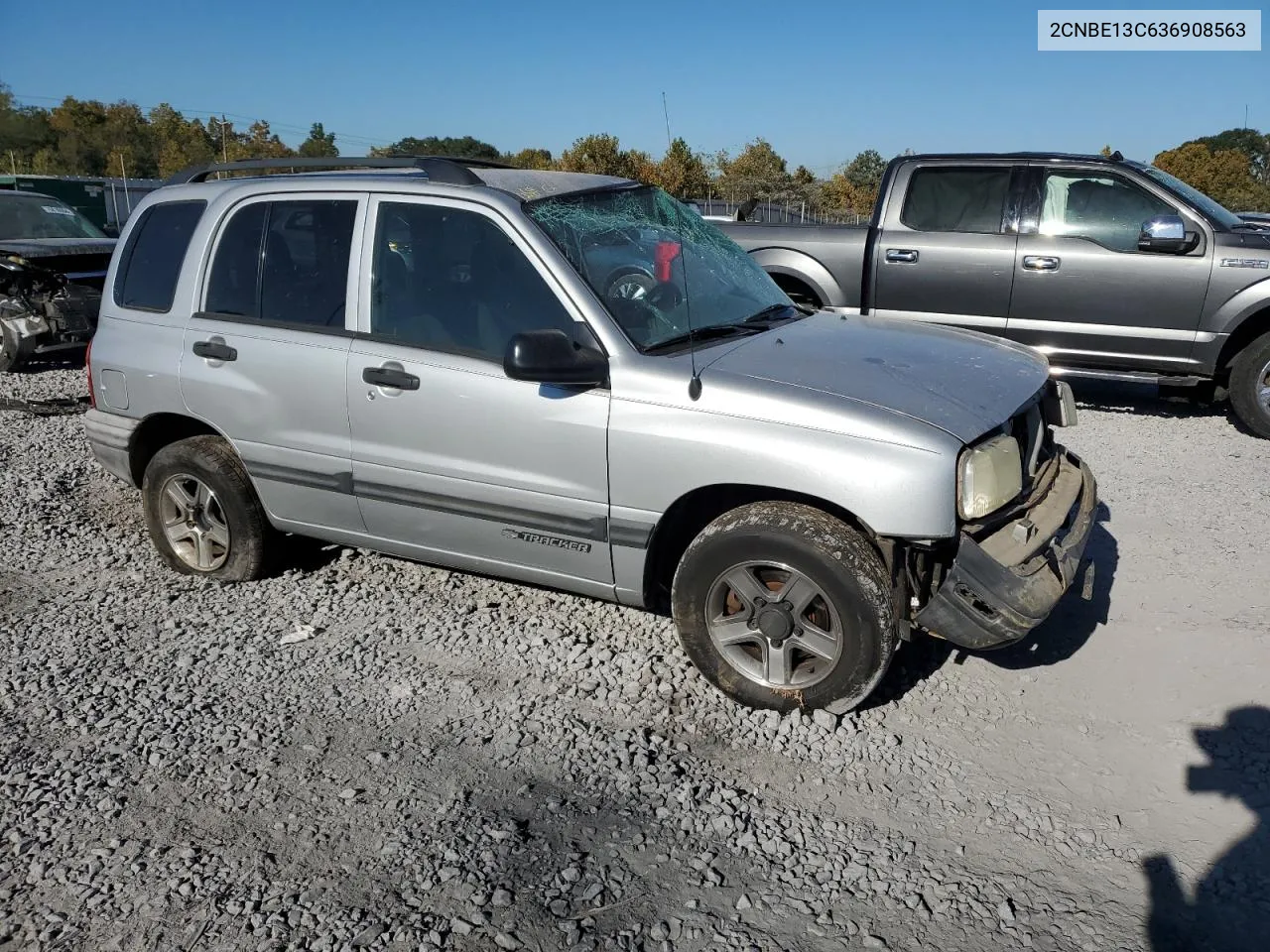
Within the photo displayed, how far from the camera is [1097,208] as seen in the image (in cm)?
786

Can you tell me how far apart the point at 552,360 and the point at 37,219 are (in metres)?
10.1

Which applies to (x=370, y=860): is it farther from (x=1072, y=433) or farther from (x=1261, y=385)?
(x=1261, y=385)

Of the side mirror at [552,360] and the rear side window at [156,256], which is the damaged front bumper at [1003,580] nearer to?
the side mirror at [552,360]

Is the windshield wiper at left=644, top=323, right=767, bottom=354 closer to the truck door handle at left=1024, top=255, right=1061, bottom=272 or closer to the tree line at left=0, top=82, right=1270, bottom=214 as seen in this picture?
the truck door handle at left=1024, top=255, right=1061, bottom=272

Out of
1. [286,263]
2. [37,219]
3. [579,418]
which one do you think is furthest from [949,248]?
[37,219]

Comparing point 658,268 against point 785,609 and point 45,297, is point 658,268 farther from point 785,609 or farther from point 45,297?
point 45,297

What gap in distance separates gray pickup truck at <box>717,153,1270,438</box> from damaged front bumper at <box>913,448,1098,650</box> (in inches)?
184

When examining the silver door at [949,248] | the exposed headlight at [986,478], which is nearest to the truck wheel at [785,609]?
the exposed headlight at [986,478]

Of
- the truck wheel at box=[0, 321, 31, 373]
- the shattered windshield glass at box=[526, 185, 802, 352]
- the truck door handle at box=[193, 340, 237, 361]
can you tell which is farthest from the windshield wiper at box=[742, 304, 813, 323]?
the truck wheel at box=[0, 321, 31, 373]

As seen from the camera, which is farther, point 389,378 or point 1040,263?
point 1040,263

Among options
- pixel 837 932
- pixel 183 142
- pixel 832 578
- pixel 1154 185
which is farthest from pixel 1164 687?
pixel 183 142

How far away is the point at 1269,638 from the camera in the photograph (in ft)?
14.1

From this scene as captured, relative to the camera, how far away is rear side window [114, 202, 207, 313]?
4.82 meters

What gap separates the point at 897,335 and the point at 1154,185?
4.58m
